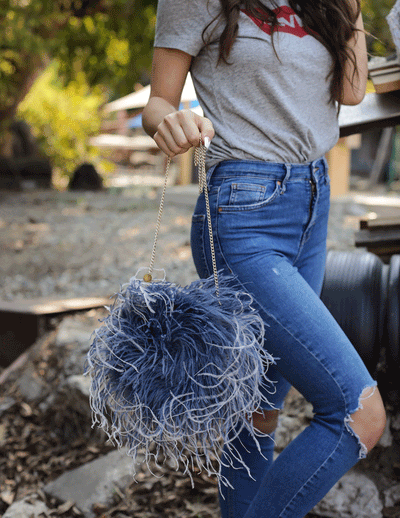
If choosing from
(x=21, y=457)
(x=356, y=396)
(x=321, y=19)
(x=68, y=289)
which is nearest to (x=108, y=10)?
(x=68, y=289)

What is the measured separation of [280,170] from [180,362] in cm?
53

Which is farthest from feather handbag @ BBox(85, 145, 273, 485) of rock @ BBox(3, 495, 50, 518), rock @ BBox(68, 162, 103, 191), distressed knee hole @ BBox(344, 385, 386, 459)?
rock @ BBox(68, 162, 103, 191)

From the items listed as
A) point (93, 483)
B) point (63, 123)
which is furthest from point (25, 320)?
point (63, 123)

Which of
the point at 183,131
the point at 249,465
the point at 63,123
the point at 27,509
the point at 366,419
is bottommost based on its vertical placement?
the point at 63,123

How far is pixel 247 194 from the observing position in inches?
52.9

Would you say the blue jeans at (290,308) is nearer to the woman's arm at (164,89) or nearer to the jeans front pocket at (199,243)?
the jeans front pocket at (199,243)

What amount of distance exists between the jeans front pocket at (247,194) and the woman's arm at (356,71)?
0.39 m

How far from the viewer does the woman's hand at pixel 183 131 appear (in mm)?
1221

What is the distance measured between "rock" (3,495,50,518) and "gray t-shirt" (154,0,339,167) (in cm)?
176

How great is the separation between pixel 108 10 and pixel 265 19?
7.38 metres

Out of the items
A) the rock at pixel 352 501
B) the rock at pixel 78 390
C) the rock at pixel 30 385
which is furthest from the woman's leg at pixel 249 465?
the rock at pixel 30 385

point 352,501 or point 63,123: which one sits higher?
point 352,501

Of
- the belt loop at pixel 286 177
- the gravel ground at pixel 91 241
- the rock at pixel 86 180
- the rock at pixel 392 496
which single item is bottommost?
the rock at pixel 86 180

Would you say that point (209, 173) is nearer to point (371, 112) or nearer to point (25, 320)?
point (371, 112)
